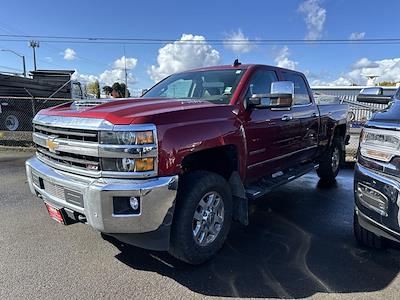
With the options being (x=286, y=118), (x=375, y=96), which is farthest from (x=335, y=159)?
(x=286, y=118)

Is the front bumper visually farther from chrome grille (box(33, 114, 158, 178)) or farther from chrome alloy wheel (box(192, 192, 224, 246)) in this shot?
chrome grille (box(33, 114, 158, 178))

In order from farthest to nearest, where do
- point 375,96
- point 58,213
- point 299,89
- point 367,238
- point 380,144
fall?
point 299,89, point 375,96, point 367,238, point 58,213, point 380,144

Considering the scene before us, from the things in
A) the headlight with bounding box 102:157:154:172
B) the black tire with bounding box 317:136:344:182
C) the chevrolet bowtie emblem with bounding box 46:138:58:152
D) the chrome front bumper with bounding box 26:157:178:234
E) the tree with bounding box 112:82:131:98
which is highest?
the tree with bounding box 112:82:131:98

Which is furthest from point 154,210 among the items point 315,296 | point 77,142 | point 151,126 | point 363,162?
point 363,162

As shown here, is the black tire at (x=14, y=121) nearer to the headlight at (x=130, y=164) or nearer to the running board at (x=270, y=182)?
the running board at (x=270, y=182)

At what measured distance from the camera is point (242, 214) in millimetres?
3660

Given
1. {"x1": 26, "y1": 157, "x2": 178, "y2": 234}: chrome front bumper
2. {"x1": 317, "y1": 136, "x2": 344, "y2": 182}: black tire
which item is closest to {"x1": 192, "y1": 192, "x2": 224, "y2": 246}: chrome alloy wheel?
{"x1": 26, "y1": 157, "x2": 178, "y2": 234}: chrome front bumper

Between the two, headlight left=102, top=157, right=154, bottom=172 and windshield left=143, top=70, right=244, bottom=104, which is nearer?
headlight left=102, top=157, right=154, bottom=172

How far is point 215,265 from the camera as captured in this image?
3.27m

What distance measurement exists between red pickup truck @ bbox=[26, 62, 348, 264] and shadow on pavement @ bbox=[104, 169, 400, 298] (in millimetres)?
246

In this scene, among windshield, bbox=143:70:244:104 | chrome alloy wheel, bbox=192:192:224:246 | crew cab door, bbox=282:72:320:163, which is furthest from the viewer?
crew cab door, bbox=282:72:320:163

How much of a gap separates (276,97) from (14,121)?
460 inches

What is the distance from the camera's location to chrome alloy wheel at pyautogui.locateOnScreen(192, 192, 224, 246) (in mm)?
3166

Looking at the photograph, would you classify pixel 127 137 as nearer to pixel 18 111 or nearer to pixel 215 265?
pixel 215 265
